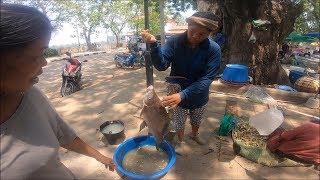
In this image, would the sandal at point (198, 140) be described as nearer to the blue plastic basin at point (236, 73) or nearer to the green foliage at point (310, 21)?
the blue plastic basin at point (236, 73)

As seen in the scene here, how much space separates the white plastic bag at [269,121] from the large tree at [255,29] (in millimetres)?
4922

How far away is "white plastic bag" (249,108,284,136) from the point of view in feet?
12.7

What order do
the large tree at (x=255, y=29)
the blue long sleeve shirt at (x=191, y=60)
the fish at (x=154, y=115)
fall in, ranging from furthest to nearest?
1. the large tree at (x=255, y=29)
2. the blue long sleeve shirt at (x=191, y=60)
3. the fish at (x=154, y=115)

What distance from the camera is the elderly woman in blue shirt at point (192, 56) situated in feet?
10.1

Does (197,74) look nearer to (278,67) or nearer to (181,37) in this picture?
(181,37)

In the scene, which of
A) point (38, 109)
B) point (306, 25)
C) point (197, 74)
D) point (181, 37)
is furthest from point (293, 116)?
point (306, 25)

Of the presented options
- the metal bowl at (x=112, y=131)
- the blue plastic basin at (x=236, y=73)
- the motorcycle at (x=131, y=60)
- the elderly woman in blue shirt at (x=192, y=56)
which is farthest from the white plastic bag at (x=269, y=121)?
the motorcycle at (x=131, y=60)

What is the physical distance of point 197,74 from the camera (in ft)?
11.4

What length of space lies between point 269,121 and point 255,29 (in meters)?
5.20

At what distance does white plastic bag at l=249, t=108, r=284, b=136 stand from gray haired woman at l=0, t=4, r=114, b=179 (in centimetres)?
334

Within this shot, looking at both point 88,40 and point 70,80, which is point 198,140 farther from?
point 88,40

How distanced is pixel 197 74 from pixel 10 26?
8.68 feet

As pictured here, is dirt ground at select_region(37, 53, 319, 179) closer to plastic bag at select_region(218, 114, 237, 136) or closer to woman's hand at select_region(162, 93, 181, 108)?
plastic bag at select_region(218, 114, 237, 136)

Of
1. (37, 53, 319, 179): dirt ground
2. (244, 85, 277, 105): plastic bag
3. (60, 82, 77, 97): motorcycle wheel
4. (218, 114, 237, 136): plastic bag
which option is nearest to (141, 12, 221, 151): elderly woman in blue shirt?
(37, 53, 319, 179): dirt ground
